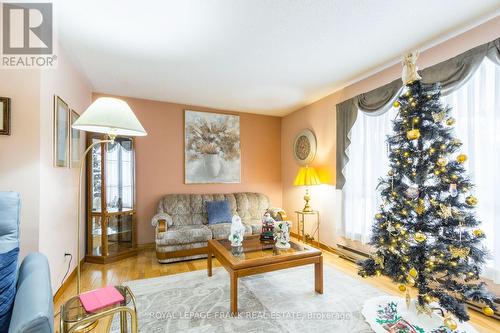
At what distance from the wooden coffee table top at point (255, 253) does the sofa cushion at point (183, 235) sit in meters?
0.74

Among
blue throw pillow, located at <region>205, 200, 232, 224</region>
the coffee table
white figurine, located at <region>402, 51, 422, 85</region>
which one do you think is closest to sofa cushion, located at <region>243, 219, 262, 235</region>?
blue throw pillow, located at <region>205, 200, 232, 224</region>

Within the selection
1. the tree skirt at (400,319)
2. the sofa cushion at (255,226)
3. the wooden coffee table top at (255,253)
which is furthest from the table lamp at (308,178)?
the tree skirt at (400,319)

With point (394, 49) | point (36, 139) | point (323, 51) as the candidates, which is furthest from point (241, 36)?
point (36, 139)

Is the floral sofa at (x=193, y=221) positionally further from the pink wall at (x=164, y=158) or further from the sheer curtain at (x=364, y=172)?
the sheer curtain at (x=364, y=172)

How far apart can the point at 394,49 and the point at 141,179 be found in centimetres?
397

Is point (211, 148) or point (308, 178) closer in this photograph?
point (308, 178)

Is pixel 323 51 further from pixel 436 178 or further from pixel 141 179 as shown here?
pixel 141 179

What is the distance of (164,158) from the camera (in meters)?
4.29

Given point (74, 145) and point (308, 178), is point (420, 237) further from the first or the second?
point (74, 145)

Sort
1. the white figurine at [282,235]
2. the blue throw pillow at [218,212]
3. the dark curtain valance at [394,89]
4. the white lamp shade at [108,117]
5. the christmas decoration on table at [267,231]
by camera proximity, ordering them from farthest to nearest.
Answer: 1. the blue throw pillow at [218,212]
2. the christmas decoration on table at [267,231]
3. the white figurine at [282,235]
4. the dark curtain valance at [394,89]
5. the white lamp shade at [108,117]

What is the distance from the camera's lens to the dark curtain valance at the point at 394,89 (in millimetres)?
2045

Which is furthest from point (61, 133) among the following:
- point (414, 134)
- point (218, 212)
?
point (414, 134)

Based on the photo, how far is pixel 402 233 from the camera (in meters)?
2.03

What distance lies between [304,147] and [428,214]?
2693 millimetres
